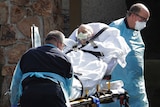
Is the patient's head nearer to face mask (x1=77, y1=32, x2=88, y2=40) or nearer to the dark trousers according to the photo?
face mask (x1=77, y1=32, x2=88, y2=40)

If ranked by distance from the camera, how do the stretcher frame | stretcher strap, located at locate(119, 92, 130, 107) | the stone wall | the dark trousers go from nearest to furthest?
the dark trousers < the stretcher frame < stretcher strap, located at locate(119, 92, 130, 107) < the stone wall

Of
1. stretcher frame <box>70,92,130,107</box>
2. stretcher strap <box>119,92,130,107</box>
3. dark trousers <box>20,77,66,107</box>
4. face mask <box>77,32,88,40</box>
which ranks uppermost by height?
face mask <box>77,32,88,40</box>

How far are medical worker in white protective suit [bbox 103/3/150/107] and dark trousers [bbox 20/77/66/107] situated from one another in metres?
1.56

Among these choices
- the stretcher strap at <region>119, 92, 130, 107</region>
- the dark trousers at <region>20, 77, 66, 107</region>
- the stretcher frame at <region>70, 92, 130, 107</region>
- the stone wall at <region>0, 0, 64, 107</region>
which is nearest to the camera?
the dark trousers at <region>20, 77, 66, 107</region>

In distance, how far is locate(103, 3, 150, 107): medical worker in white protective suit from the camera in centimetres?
536

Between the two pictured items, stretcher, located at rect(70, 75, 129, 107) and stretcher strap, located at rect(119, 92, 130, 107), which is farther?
stretcher strap, located at rect(119, 92, 130, 107)

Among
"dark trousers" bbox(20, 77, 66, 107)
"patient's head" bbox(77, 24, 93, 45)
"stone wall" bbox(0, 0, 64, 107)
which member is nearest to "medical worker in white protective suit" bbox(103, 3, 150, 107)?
"patient's head" bbox(77, 24, 93, 45)

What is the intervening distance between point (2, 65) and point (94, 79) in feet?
11.0

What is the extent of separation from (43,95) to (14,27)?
3.70m

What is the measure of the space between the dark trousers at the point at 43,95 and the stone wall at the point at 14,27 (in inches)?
137

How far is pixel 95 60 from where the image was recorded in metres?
4.61

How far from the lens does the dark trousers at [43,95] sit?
388cm

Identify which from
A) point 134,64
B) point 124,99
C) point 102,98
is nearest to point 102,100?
point 102,98

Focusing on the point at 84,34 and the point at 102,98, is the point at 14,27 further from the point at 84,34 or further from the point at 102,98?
the point at 102,98
